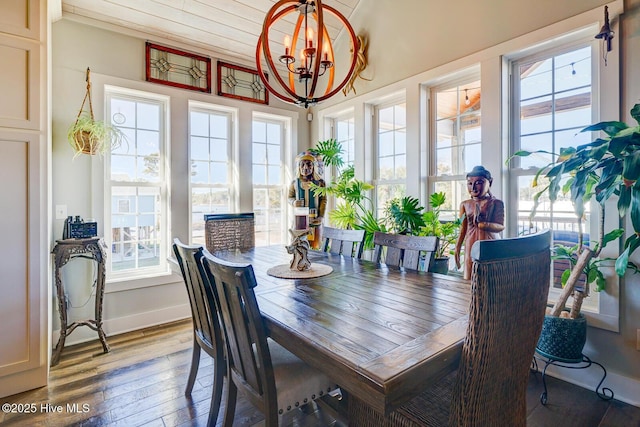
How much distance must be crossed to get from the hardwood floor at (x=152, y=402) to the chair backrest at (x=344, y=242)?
1.11 m

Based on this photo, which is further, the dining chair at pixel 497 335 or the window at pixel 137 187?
the window at pixel 137 187

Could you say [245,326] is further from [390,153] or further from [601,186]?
[390,153]

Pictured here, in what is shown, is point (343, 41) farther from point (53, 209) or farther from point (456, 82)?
point (53, 209)

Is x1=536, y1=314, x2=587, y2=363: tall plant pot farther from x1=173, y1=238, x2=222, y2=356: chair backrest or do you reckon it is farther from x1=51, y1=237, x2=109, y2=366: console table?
x1=51, y1=237, x2=109, y2=366: console table

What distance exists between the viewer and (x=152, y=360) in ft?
8.23

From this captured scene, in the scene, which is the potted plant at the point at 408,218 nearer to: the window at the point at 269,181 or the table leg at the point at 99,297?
the window at the point at 269,181

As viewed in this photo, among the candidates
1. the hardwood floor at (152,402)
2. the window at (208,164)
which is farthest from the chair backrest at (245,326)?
the window at (208,164)

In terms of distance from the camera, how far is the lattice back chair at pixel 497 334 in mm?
931

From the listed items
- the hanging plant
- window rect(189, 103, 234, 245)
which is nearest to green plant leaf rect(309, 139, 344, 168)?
window rect(189, 103, 234, 245)

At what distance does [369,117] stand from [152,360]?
3.20 m

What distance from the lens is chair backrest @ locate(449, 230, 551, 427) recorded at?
0.93 meters

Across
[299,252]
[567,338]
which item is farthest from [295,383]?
[567,338]

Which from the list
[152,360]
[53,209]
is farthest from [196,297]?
[53,209]

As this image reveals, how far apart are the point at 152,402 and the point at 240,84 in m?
3.26
